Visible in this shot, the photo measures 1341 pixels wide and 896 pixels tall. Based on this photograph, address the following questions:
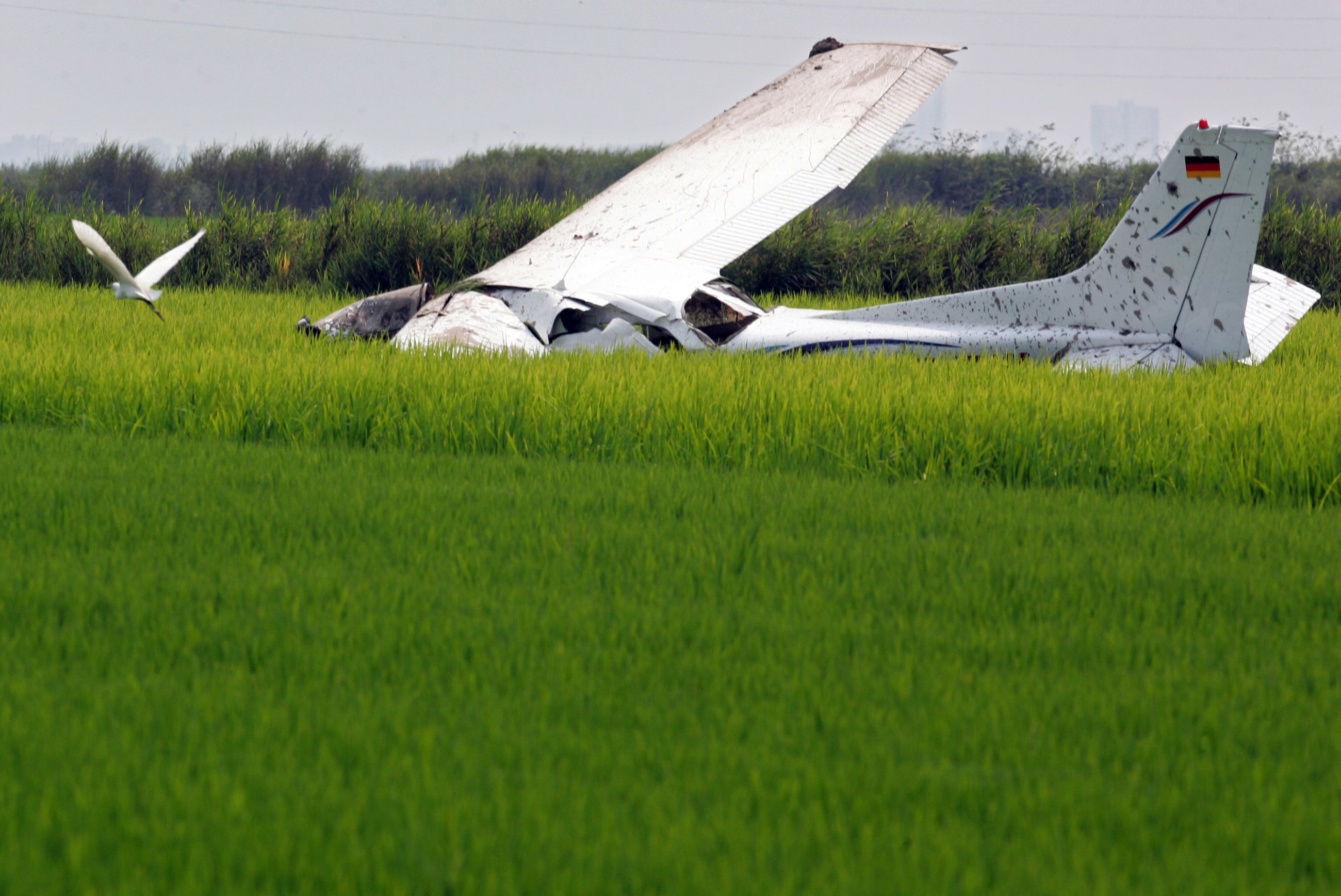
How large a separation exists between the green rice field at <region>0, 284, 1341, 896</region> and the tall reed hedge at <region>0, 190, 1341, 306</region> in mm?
7816

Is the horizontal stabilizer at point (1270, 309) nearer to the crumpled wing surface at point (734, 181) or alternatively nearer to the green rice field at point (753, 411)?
the green rice field at point (753, 411)

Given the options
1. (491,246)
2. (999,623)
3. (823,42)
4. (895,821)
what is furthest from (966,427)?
(491,246)

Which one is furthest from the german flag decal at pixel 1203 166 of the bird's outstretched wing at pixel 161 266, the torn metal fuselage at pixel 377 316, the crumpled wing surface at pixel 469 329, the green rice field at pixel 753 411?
the bird's outstretched wing at pixel 161 266

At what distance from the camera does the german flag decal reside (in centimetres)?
680

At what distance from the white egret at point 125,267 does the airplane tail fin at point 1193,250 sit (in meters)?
6.34

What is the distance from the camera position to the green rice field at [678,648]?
171 cm

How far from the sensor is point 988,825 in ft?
5.98

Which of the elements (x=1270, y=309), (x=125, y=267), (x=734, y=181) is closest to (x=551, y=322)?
(x=734, y=181)

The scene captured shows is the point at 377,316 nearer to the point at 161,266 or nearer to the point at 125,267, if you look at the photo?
the point at 161,266

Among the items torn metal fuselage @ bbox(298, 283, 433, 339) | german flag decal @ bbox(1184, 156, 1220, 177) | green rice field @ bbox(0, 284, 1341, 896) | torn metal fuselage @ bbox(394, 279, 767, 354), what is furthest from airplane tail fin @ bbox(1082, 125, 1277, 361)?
torn metal fuselage @ bbox(298, 283, 433, 339)

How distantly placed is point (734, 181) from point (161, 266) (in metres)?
4.44

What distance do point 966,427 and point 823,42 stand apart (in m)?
6.40

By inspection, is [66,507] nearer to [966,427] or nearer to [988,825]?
[988,825]

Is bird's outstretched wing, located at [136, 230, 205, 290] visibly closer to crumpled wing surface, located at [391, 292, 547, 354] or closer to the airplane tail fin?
crumpled wing surface, located at [391, 292, 547, 354]
